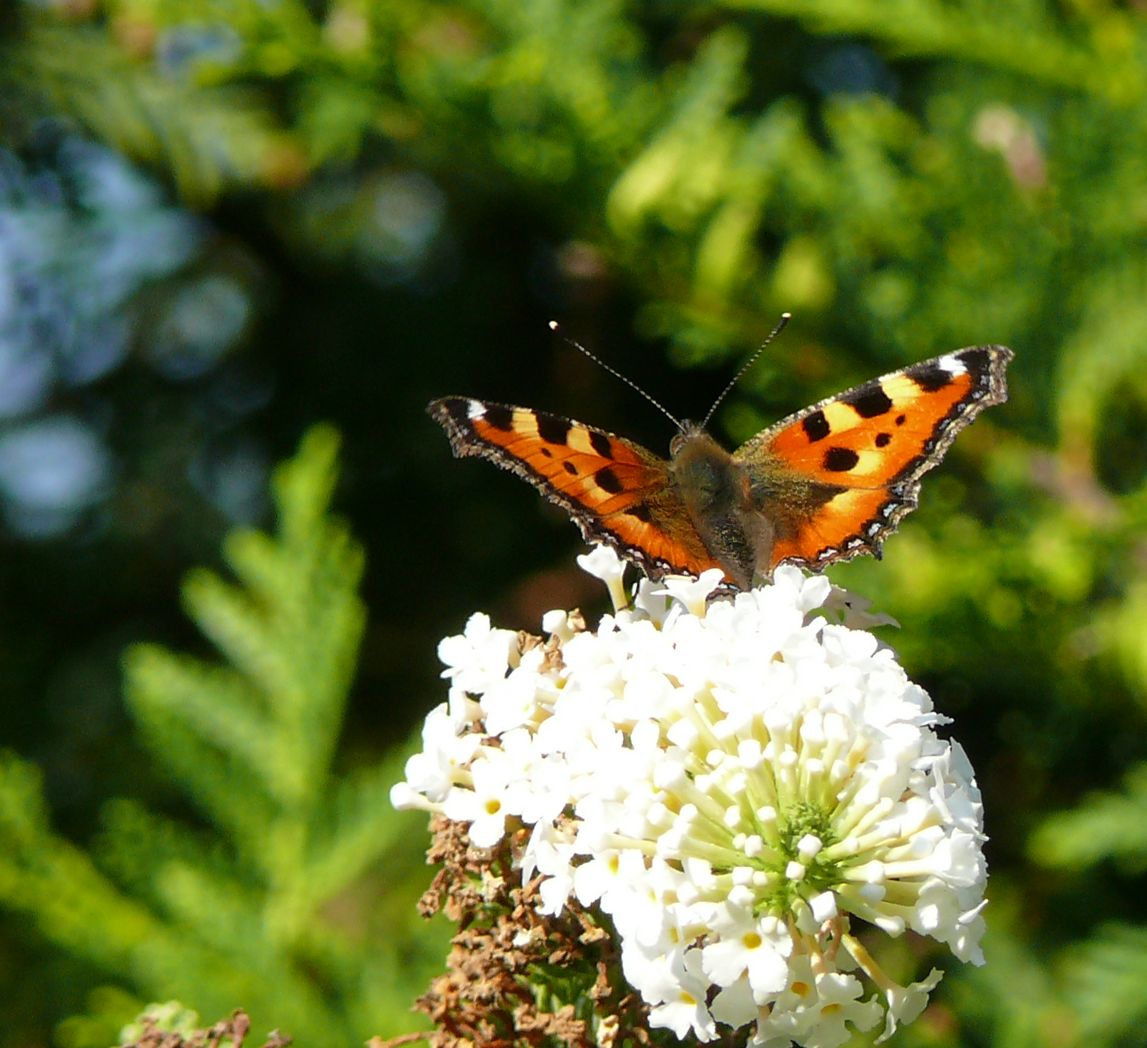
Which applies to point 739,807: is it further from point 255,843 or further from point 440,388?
point 440,388

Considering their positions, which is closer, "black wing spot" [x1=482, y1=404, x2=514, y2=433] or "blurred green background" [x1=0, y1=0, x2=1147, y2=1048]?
"black wing spot" [x1=482, y1=404, x2=514, y2=433]

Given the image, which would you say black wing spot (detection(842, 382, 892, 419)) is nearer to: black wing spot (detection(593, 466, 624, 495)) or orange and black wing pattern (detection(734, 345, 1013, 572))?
orange and black wing pattern (detection(734, 345, 1013, 572))

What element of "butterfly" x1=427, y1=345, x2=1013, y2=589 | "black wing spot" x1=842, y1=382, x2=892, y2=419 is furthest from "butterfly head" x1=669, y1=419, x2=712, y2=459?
"black wing spot" x1=842, y1=382, x2=892, y2=419

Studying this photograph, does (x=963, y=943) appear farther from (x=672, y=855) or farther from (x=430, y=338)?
(x=430, y=338)

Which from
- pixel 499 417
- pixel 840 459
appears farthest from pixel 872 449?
pixel 499 417

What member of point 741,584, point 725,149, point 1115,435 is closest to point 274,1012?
point 741,584

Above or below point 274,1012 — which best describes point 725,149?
above
